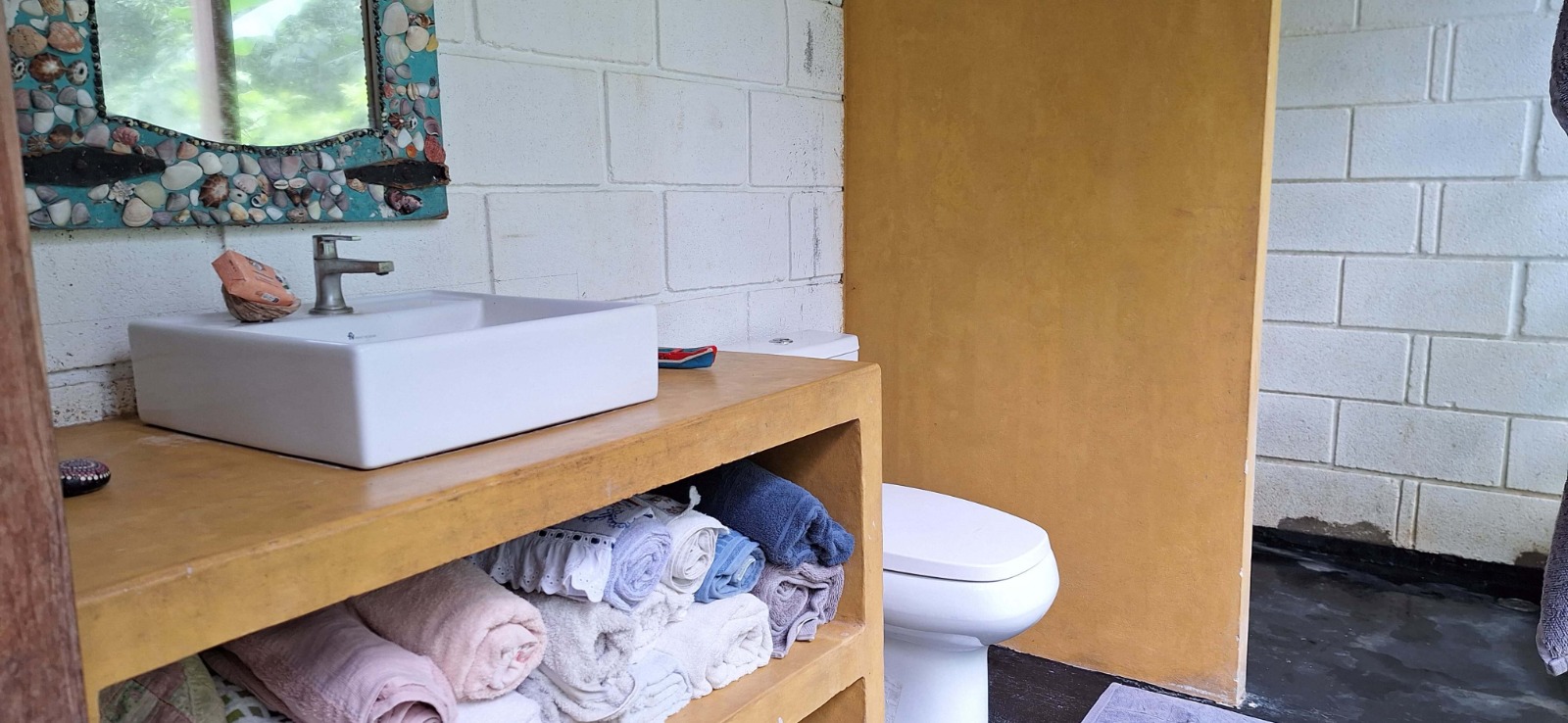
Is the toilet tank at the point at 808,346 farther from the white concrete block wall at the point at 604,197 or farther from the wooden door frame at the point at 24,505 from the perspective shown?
the wooden door frame at the point at 24,505

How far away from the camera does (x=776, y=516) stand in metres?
1.25

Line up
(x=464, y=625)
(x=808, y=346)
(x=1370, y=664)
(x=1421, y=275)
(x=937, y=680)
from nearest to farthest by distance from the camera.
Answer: (x=464, y=625), (x=937, y=680), (x=808, y=346), (x=1370, y=664), (x=1421, y=275)

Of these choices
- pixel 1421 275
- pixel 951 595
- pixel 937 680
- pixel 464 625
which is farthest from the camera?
pixel 1421 275

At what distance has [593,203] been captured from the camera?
5.36ft

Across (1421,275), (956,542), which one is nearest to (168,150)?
(956,542)

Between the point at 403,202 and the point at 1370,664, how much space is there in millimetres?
2144

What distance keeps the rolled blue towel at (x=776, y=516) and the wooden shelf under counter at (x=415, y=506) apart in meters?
0.05

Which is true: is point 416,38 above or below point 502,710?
above

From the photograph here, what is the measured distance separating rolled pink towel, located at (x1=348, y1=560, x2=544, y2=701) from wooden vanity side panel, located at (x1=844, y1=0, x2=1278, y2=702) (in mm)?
1404

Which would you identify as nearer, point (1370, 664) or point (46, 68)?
point (46, 68)

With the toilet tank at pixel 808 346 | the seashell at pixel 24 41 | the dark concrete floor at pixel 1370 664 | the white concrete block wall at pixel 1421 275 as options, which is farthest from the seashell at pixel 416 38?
the white concrete block wall at pixel 1421 275

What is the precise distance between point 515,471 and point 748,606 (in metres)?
0.47

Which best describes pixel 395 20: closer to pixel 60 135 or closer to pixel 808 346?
pixel 60 135

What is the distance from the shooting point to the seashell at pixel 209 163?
110 cm
